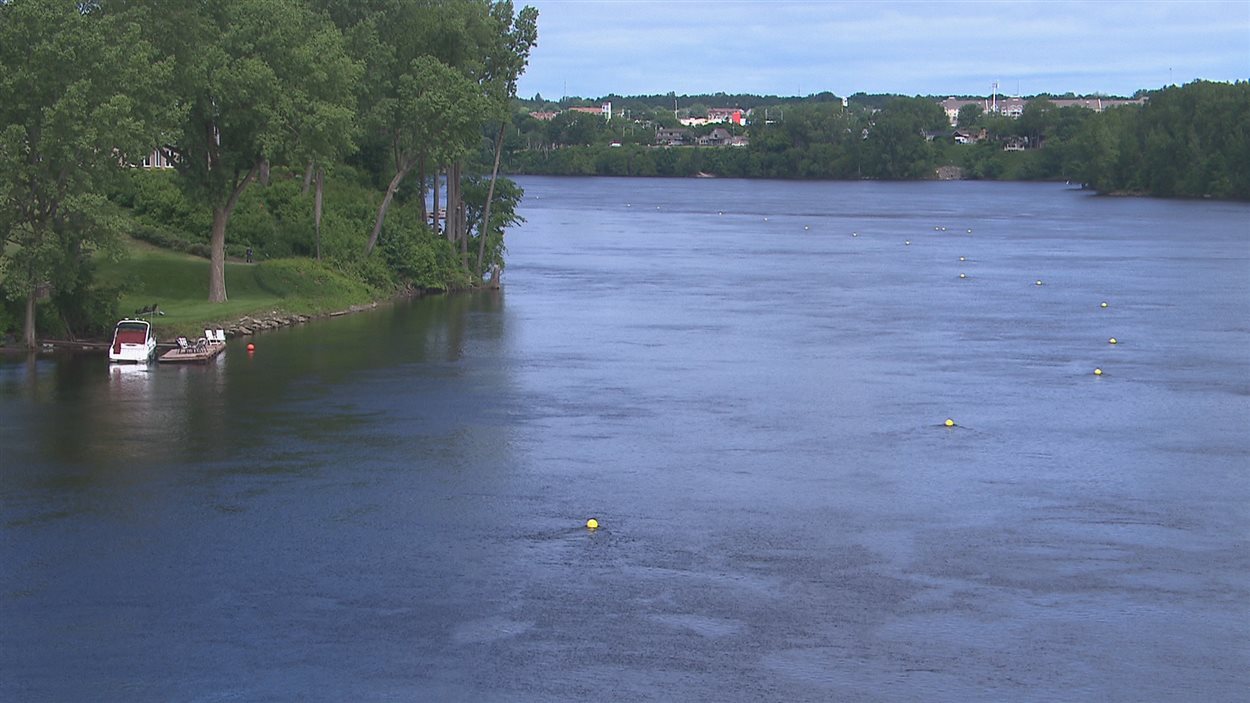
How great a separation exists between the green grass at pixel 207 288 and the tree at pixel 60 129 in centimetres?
439

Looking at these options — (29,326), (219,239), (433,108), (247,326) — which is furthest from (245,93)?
(433,108)

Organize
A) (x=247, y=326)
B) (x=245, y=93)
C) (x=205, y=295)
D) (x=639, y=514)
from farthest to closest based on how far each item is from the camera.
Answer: (x=205, y=295) < (x=247, y=326) < (x=245, y=93) < (x=639, y=514)

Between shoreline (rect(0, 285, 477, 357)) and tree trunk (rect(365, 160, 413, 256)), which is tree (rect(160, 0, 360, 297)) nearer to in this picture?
shoreline (rect(0, 285, 477, 357))

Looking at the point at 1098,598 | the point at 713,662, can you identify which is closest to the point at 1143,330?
the point at 1098,598

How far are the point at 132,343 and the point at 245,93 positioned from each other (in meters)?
10.2

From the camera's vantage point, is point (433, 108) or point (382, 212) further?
point (382, 212)

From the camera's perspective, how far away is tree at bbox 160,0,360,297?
5297cm

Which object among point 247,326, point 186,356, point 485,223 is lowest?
point 186,356

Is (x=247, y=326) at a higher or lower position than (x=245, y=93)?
lower

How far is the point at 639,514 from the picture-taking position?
3047 centimetres

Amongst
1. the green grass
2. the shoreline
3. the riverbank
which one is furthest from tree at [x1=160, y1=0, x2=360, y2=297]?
the shoreline

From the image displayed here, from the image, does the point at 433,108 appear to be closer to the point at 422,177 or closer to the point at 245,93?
the point at 422,177

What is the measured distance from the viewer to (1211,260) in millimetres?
91938

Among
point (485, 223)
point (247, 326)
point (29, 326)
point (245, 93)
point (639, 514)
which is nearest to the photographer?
point (639, 514)
